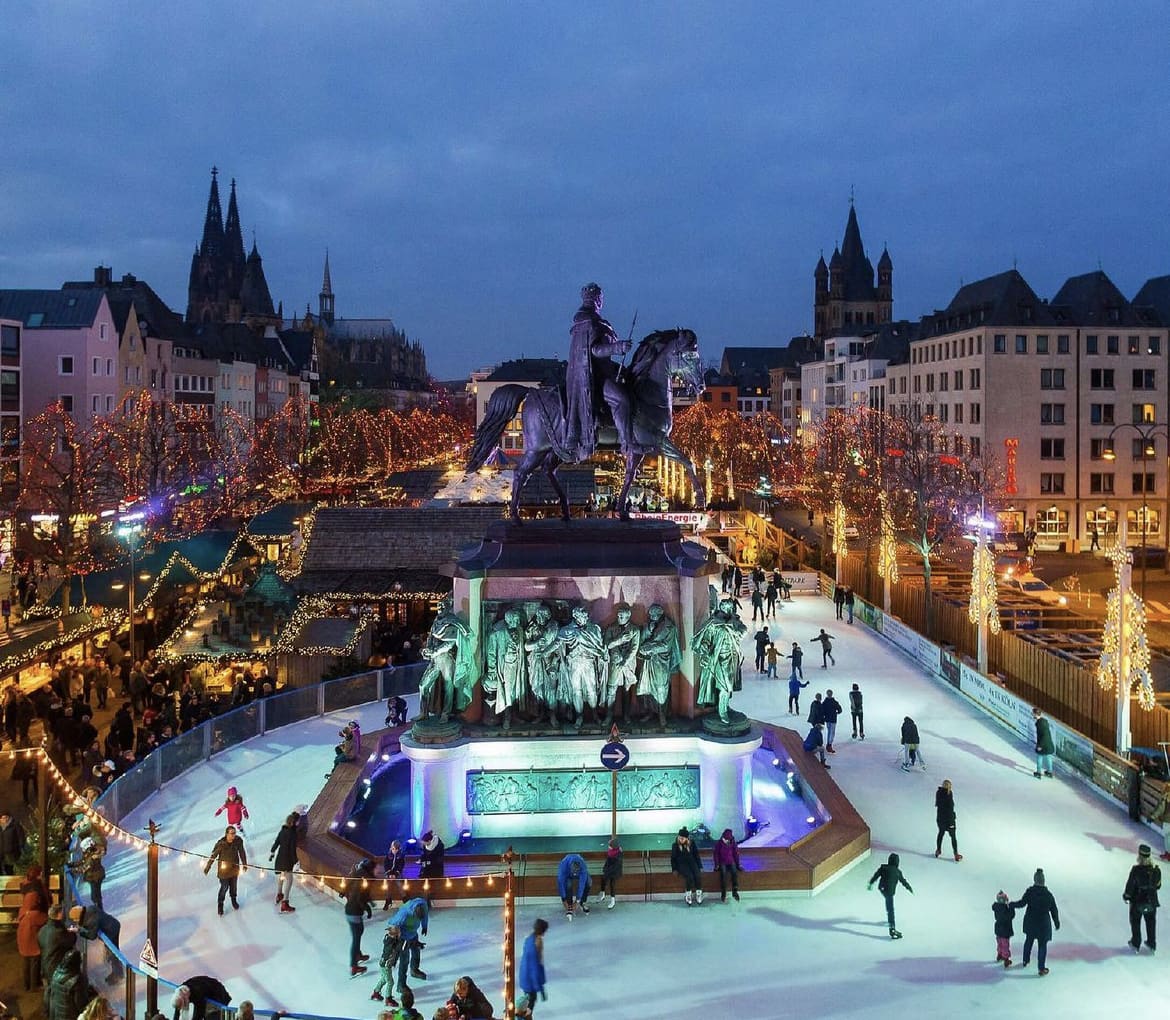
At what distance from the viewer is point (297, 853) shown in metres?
16.5

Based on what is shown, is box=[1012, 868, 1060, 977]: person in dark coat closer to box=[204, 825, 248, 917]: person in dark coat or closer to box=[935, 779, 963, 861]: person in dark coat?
box=[935, 779, 963, 861]: person in dark coat

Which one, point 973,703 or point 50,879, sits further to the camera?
point 973,703

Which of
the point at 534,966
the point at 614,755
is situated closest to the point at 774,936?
the point at 614,755

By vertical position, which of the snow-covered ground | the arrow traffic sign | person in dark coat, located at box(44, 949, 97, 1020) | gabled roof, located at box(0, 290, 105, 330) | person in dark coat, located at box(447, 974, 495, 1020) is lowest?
the snow-covered ground

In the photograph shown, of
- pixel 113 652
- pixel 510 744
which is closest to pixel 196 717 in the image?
pixel 113 652

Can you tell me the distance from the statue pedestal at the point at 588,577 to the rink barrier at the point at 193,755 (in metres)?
6.10

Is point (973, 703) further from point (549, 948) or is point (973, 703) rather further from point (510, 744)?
point (549, 948)

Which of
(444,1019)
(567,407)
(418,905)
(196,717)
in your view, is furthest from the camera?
(196,717)

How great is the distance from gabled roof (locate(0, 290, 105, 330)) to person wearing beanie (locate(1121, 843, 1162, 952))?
66.1 m

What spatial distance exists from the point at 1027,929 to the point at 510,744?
763 centimetres

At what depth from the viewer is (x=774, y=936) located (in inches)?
576

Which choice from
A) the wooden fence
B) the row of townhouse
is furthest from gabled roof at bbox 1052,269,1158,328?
the wooden fence

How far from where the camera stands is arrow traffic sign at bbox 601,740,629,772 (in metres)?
16.1

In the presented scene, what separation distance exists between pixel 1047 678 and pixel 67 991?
22432 mm
